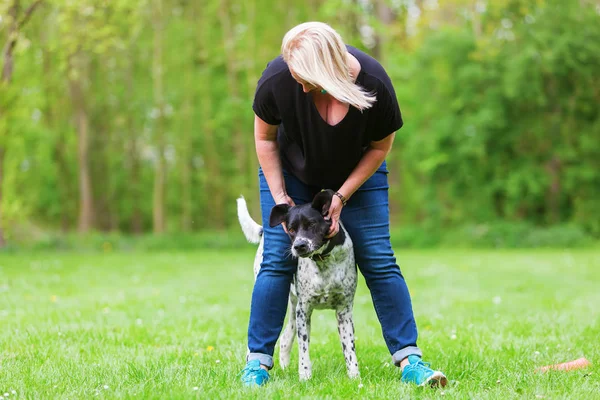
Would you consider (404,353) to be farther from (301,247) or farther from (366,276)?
(301,247)

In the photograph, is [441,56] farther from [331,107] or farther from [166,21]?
[331,107]

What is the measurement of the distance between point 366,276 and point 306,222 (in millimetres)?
580

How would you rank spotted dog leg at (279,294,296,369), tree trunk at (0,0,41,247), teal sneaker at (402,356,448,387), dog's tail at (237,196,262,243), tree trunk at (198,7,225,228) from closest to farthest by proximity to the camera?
teal sneaker at (402,356,448,387)
spotted dog leg at (279,294,296,369)
dog's tail at (237,196,262,243)
tree trunk at (0,0,41,247)
tree trunk at (198,7,225,228)

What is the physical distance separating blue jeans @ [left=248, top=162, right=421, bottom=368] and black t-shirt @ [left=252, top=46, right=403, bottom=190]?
0.27 m

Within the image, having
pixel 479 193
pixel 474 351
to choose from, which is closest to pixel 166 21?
pixel 479 193

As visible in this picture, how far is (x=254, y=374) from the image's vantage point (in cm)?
379

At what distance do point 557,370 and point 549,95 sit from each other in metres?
16.8

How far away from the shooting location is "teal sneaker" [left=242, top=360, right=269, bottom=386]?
3736mm

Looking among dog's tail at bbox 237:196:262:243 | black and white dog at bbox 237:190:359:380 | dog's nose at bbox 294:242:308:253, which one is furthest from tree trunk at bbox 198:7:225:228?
dog's nose at bbox 294:242:308:253

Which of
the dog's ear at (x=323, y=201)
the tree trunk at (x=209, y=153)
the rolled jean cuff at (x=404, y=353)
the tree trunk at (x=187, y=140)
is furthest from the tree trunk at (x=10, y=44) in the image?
the rolled jean cuff at (x=404, y=353)

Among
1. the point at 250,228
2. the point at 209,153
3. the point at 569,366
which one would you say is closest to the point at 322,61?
the point at 250,228

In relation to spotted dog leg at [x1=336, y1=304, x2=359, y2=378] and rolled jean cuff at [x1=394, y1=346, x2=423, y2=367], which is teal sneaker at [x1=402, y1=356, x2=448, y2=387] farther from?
spotted dog leg at [x1=336, y1=304, x2=359, y2=378]

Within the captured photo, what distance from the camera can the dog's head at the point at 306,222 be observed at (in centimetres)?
373

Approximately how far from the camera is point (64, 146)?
2555 cm
